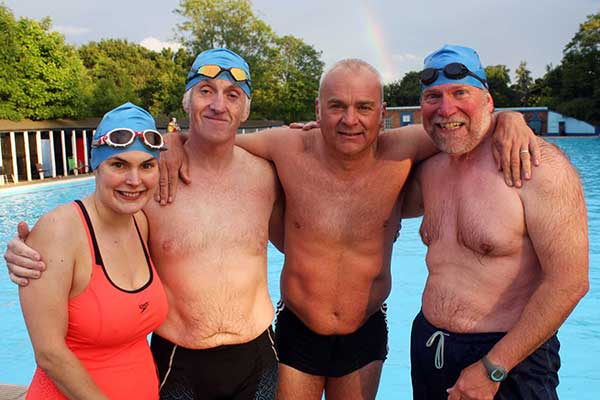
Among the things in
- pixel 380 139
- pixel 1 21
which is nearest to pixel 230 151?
pixel 380 139

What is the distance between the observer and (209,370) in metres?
2.73

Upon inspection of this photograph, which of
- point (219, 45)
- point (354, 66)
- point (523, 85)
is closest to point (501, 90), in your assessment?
point (523, 85)

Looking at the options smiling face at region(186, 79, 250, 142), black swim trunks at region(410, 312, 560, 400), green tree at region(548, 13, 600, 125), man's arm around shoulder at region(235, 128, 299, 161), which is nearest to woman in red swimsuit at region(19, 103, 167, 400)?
smiling face at region(186, 79, 250, 142)

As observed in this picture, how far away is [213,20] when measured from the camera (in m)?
45.3

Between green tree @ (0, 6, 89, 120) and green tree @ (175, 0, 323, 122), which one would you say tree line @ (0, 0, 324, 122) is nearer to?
green tree @ (175, 0, 323, 122)

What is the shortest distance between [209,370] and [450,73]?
193 cm

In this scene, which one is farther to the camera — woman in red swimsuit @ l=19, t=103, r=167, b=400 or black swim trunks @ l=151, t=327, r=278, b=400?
black swim trunks @ l=151, t=327, r=278, b=400

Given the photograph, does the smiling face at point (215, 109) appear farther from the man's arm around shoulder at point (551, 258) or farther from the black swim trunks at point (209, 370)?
the man's arm around shoulder at point (551, 258)

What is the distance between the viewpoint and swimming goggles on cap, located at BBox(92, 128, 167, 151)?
215 centimetres

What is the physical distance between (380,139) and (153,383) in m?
1.93

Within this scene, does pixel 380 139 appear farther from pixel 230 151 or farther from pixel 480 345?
pixel 480 345

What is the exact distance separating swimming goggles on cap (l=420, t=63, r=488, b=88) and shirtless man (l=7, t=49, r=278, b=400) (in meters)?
0.99

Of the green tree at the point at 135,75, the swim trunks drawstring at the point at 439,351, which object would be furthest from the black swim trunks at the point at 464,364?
the green tree at the point at 135,75

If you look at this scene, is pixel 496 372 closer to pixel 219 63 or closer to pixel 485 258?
pixel 485 258
